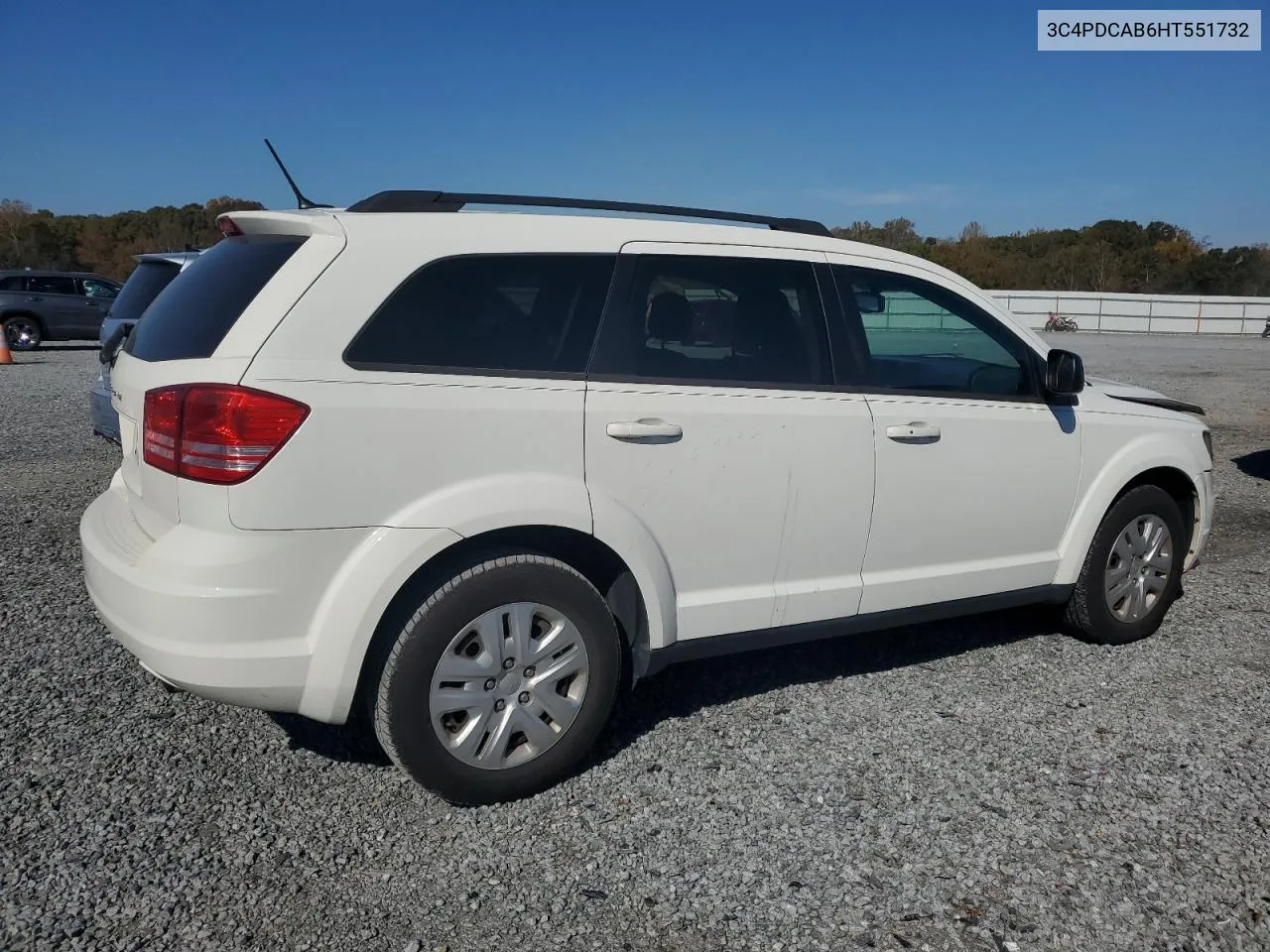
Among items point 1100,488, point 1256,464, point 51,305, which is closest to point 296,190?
point 1100,488

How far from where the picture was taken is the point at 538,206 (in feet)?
11.7

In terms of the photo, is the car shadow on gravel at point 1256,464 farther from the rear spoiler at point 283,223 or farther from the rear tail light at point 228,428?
the rear tail light at point 228,428

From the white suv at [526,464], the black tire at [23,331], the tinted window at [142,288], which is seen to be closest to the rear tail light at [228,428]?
the white suv at [526,464]

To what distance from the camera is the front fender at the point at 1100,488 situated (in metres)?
4.58

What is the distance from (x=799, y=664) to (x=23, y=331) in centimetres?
2267

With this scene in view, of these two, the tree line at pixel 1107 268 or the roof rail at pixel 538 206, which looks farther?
the tree line at pixel 1107 268

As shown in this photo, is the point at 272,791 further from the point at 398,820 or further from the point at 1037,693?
the point at 1037,693

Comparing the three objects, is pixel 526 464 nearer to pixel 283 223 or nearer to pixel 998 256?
pixel 283 223

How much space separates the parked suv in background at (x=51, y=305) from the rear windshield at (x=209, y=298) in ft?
69.3

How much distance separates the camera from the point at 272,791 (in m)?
3.33

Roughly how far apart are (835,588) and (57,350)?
23794 mm

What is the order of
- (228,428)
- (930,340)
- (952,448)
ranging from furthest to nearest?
1. (930,340)
2. (952,448)
3. (228,428)

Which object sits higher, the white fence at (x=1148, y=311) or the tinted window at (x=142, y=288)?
the tinted window at (x=142, y=288)

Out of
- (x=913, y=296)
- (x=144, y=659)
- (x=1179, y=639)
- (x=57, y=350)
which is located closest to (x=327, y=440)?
(x=144, y=659)
